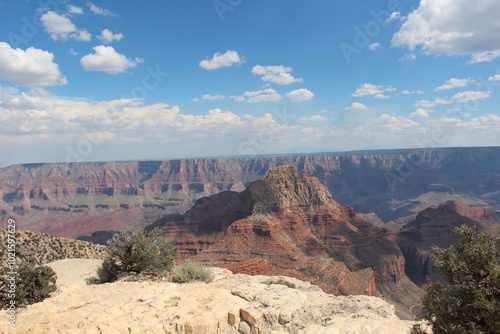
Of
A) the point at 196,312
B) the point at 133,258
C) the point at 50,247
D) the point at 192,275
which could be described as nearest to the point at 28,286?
the point at 133,258

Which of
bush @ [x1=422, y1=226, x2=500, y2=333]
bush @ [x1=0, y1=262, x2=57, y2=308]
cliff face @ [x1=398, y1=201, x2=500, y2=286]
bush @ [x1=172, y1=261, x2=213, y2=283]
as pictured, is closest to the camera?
bush @ [x1=422, y1=226, x2=500, y2=333]

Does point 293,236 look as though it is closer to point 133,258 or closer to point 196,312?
point 133,258

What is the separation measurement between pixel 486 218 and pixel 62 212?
20521 cm

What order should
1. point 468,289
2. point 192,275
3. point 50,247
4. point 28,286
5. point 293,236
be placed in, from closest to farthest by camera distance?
point 468,289
point 28,286
point 192,275
point 50,247
point 293,236

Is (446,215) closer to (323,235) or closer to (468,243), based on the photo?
(323,235)

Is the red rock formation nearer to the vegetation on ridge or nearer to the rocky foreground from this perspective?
the rocky foreground

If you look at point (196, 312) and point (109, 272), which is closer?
point (196, 312)

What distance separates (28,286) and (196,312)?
22.2 ft

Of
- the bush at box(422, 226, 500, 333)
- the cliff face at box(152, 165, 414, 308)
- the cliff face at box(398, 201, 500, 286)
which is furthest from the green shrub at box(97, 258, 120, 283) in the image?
the cliff face at box(398, 201, 500, 286)

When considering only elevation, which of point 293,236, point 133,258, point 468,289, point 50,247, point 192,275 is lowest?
point 293,236

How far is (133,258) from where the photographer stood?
14070 millimetres

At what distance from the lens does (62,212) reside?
173000mm

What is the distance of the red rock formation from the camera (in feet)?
153

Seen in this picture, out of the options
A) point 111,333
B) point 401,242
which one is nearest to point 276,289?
point 111,333
